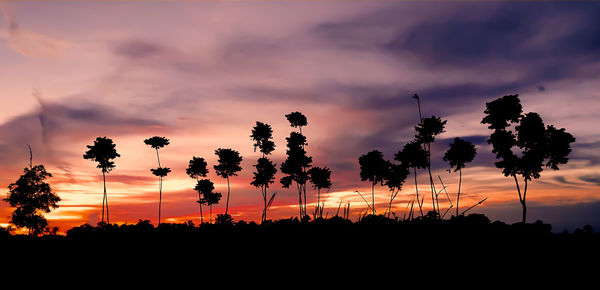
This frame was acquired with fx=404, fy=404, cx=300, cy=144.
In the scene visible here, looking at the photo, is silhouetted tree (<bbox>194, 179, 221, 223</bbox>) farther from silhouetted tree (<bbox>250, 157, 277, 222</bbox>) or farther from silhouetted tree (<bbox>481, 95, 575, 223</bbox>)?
silhouetted tree (<bbox>481, 95, 575, 223</bbox>)

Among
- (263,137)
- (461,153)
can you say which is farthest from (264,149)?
(461,153)

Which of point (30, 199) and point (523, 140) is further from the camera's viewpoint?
point (30, 199)

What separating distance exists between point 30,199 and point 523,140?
6561 cm

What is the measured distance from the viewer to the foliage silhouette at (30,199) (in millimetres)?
60344

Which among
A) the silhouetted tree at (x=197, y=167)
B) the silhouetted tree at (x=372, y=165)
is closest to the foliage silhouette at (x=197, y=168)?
the silhouetted tree at (x=197, y=167)

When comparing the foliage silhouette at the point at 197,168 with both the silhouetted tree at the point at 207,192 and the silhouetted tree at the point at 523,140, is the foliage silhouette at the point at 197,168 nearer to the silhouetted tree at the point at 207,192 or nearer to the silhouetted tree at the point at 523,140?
the silhouetted tree at the point at 207,192

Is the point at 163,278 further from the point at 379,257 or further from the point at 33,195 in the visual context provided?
the point at 33,195

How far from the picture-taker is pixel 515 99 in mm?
32344

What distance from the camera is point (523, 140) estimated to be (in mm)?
33281

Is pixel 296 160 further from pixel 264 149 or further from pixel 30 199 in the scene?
pixel 30 199

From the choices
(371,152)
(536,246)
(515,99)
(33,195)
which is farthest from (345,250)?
(33,195)

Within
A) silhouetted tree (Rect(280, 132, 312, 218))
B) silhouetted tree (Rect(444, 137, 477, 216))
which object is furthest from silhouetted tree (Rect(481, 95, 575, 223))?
silhouetted tree (Rect(280, 132, 312, 218))

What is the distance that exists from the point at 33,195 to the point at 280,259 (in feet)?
221

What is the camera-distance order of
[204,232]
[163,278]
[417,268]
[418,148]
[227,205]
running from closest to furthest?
[163,278]
[417,268]
[204,232]
[418,148]
[227,205]
